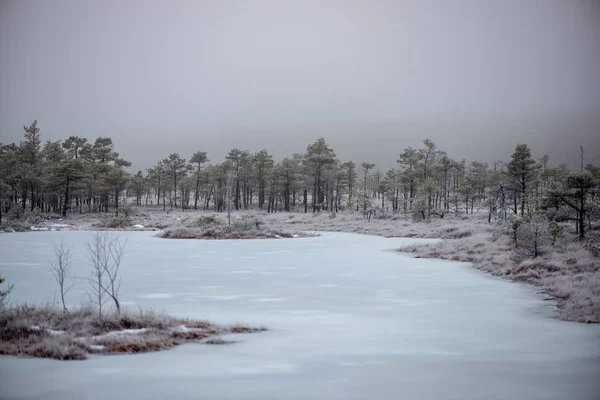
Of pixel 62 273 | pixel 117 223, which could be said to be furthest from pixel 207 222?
pixel 62 273

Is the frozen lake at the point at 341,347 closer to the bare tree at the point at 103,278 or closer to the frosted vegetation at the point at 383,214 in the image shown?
the bare tree at the point at 103,278

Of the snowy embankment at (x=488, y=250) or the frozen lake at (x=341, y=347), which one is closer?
the frozen lake at (x=341, y=347)

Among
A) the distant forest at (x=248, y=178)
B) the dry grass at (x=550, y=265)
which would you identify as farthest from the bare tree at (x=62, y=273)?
the distant forest at (x=248, y=178)

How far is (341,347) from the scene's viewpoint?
702 cm

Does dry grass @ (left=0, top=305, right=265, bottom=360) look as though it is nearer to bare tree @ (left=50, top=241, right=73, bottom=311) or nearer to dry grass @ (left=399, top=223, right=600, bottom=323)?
bare tree @ (left=50, top=241, right=73, bottom=311)

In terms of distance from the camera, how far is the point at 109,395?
16.0 feet

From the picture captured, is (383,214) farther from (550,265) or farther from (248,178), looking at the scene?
(550,265)

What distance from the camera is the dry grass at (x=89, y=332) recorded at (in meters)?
6.28

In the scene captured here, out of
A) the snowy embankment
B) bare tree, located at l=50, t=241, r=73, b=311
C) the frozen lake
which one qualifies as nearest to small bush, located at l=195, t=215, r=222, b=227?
the snowy embankment

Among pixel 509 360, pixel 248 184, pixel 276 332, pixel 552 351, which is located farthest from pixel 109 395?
pixel 248 184

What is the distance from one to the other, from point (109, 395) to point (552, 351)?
21.7ft

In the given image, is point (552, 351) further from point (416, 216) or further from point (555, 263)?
point (416, 216)

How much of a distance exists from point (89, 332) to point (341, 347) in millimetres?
4198

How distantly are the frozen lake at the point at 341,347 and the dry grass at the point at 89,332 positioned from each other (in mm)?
270
